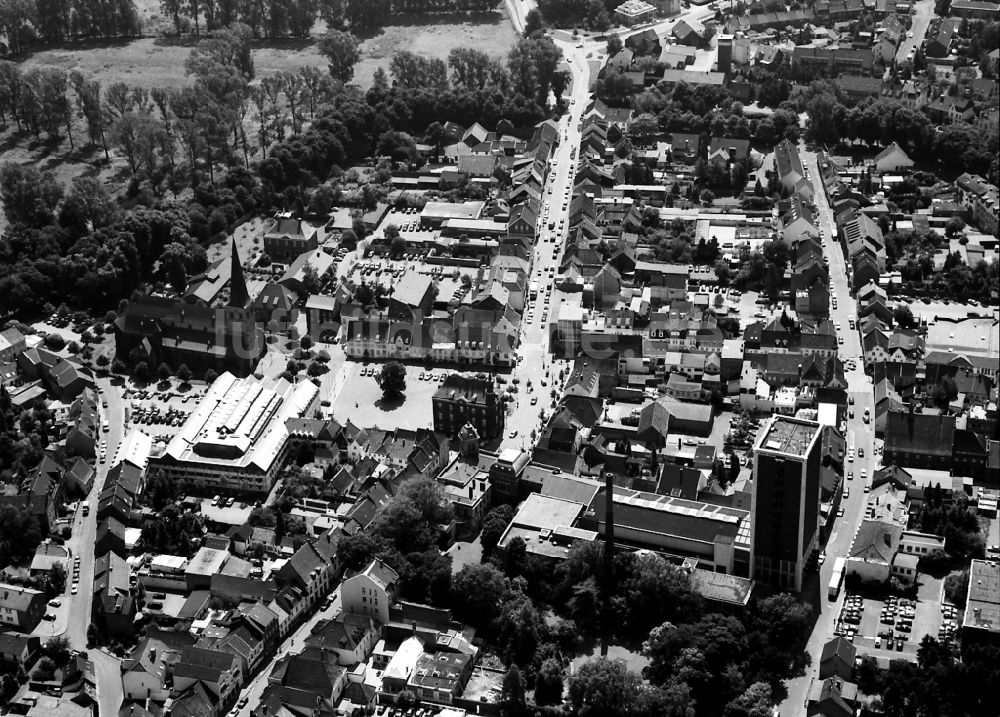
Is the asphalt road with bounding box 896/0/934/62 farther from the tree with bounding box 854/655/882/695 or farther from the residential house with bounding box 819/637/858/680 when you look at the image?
the tree with bounding box 854/655/882/695

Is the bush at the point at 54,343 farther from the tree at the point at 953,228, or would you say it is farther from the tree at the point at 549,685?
the tree at the point at 953,228

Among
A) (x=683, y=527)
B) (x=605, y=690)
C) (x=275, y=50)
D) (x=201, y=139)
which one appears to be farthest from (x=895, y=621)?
(x=275, y=50)

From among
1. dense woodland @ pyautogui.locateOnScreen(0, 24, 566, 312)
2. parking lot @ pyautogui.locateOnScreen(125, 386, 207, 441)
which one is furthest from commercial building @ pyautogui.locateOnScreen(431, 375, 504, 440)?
dense woodland @ pyautogui.locateOnScreen(0, 24, 566, 312)

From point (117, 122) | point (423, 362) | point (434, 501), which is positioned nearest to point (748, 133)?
point (423, 362)

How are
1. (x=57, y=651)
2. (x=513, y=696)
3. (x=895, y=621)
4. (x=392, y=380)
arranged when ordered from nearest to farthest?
1. (x=513, y=696)
2. (x=57, y=651)
3. (x=895, y=621)
4. (x=392, y=380)

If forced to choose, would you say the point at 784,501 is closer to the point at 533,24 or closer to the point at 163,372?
the point at 163,372

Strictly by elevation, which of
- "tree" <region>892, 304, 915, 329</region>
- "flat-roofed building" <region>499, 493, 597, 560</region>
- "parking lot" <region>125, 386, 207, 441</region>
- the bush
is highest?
"tree" <region>892, 304, 915, 329</region>
